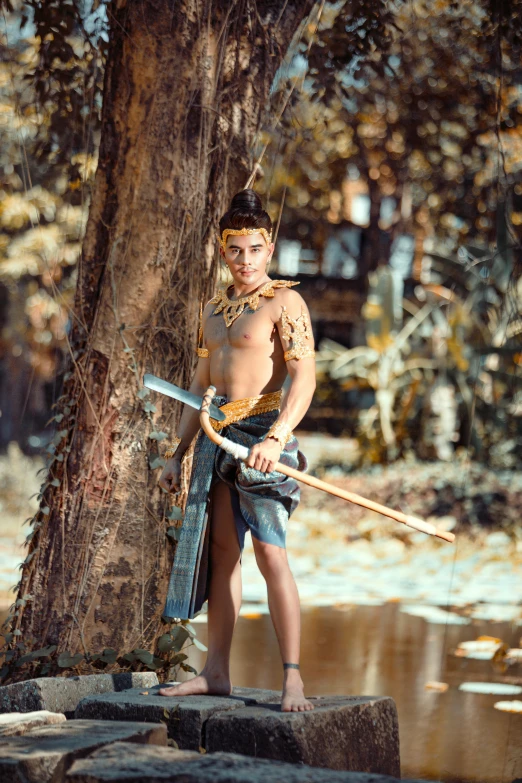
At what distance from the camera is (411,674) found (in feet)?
19.4

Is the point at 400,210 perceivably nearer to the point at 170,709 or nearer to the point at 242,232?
the point at 242,232

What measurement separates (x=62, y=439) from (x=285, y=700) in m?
1.69

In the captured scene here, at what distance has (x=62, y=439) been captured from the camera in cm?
454

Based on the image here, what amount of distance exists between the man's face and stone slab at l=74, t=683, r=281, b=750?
4.94 feet

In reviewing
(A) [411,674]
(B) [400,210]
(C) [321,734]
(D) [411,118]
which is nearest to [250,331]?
(C) [321,734]

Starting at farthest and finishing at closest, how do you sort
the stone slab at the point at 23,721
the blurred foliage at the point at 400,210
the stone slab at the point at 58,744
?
the blurred foliage at the point at 400,210 < the stone slab at the point at 23,721 < the stone slab at the point at 58,744

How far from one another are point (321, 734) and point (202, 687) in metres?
0.56

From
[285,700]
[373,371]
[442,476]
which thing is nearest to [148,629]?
[285,700]

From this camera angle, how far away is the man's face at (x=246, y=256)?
12.3 feet

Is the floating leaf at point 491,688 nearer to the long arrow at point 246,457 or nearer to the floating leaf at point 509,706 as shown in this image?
the floating leaf at point 509,706

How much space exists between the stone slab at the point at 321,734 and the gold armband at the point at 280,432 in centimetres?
89

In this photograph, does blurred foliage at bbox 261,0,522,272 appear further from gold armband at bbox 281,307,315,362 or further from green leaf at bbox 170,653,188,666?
green leaf at bbox 170,653,188,666

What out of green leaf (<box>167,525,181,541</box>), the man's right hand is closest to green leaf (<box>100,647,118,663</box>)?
green leaf (<box>167,525,181,541</box>)

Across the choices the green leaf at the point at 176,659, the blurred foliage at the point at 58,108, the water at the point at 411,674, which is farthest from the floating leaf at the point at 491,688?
the blurred foliage at the point at 58,108
